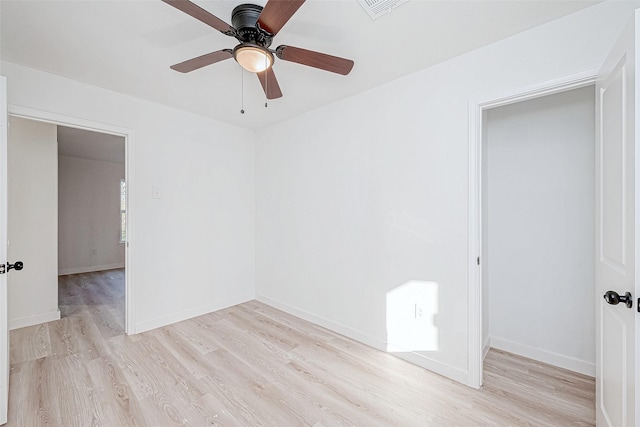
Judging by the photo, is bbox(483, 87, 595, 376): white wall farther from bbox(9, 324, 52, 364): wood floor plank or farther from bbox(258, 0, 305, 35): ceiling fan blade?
bbox(9, 324, 52, 364): wood floor plank

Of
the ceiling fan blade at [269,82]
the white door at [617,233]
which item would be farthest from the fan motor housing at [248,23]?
the white door at [617,233]

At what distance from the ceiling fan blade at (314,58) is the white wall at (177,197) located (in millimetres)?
2076

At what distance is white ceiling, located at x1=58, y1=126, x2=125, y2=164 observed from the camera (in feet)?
13.0

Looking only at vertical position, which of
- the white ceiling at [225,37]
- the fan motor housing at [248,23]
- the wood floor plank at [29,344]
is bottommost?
the wood floor plank at [29,344]

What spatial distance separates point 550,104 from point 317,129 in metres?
2.15

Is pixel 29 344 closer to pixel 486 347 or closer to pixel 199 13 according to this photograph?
pixel 199 13

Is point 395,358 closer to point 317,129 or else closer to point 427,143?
point 427,143

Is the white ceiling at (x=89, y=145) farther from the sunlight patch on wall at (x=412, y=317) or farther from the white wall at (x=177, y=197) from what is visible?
the sunlight patch on wall at (x=412, y=317)

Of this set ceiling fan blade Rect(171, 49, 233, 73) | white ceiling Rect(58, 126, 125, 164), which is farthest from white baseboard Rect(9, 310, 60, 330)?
ceiling fan blade Rect(171, 49, 233, 73)

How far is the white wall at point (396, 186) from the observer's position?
1765 millimetres

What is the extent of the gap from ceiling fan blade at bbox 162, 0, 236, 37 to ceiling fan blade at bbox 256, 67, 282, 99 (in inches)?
13.8

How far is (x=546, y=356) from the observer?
2.30 m

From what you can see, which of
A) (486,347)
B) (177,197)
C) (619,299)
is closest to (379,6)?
(619,299)

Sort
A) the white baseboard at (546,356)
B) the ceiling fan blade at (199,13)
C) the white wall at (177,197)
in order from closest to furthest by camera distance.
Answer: the ceiling fan blade at (199,13) → the white baseboard at (546,356) → the white wall at (177,197)
